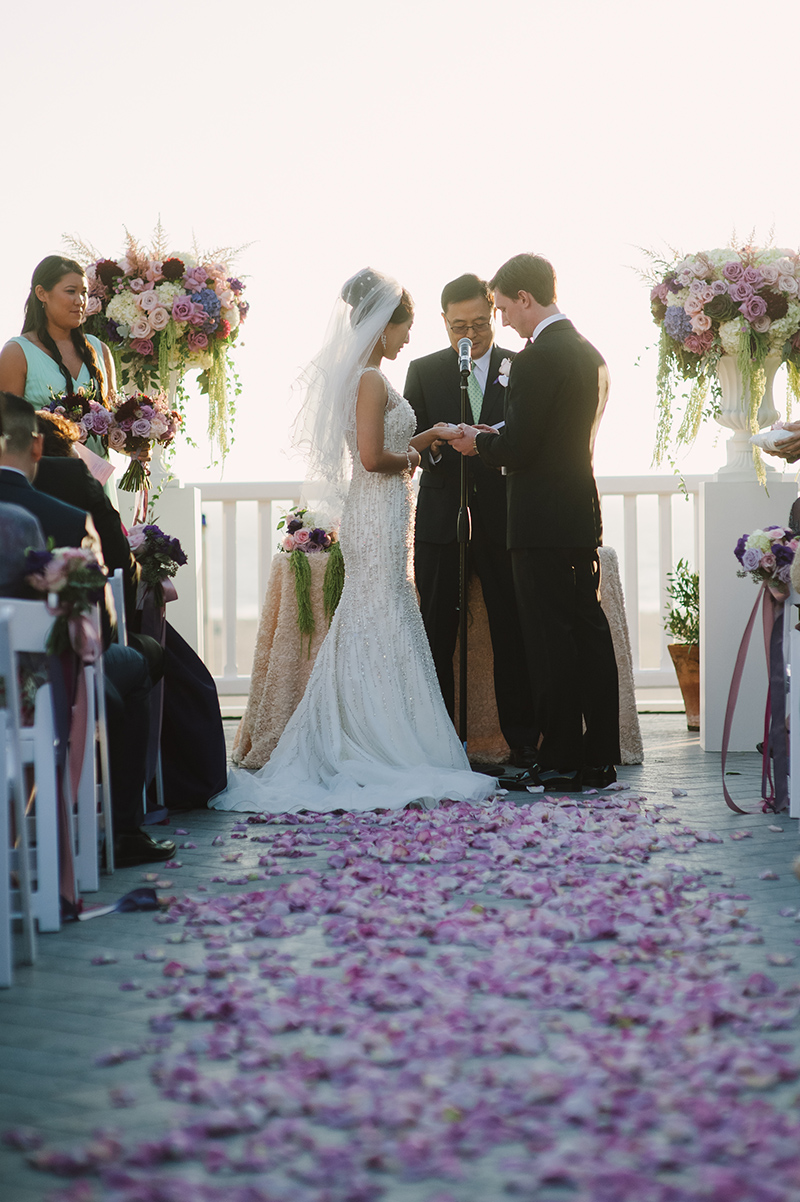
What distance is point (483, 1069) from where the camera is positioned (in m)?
1.47

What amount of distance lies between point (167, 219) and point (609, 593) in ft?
7.79

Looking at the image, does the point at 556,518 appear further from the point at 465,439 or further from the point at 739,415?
the point at 739,415

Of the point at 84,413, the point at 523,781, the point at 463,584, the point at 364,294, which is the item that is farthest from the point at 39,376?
the point at 523,781

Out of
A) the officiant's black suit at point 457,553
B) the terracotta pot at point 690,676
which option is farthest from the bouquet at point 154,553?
the terracotta pot at point 690,676

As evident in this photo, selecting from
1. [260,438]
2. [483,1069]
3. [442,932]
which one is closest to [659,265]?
[260,438]

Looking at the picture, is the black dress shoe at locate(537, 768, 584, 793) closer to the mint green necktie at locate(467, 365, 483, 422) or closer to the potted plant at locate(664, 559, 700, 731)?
the mint green necktie at locate(467, 365, 483, 422)

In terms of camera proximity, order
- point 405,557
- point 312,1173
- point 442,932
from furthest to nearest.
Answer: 1. point 405,557
2. point 442,932
3. point 312,1173

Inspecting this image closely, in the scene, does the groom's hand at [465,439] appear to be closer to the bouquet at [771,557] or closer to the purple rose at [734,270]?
the bouquet at [771,557]

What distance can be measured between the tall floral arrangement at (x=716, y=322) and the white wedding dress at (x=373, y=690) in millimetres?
1424

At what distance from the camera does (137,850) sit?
283 cm

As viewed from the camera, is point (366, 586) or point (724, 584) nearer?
point (366, 586)

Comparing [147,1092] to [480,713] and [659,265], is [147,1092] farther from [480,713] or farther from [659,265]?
[659,265]

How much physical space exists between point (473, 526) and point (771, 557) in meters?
1.40

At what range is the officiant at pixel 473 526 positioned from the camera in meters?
4.29
